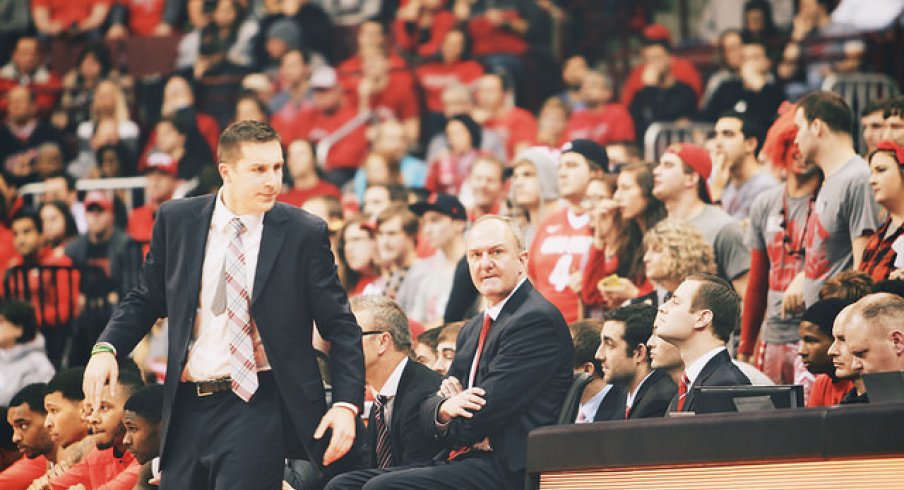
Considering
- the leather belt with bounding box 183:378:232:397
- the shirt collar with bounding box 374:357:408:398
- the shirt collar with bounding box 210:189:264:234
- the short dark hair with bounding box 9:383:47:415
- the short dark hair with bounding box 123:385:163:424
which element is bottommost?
the short dark hair with bounding box 9:383:47:415

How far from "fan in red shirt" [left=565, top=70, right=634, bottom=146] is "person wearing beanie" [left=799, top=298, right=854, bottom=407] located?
6054 mm

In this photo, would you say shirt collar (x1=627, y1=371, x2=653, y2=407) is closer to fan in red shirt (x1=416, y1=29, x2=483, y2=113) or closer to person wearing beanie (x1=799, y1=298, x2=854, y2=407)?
person wearing beanie (x1=799, y1=298, x2=854, y2=407)

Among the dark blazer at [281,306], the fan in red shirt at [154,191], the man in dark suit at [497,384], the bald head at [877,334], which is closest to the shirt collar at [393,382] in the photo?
the man in dark suit at [497,384]

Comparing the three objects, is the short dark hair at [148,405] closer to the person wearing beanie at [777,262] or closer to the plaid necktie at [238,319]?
the plaid necktie at [238,319]

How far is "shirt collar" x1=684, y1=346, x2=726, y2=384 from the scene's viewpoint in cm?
740

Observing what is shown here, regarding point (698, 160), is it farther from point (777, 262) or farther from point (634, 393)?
point (634, 393)

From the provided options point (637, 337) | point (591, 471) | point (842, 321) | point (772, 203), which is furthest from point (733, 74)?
point (591, 471)

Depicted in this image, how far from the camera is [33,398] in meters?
9.62

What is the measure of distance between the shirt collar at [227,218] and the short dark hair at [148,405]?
6.41ft

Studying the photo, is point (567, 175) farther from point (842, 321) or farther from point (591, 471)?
point (591, 471)

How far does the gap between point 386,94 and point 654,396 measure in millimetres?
8254

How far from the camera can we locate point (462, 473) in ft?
23.0

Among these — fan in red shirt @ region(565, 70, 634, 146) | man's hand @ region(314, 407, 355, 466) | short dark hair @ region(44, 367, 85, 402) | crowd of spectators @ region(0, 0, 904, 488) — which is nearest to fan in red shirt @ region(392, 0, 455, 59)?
crowd of spectators @ region(0, 0, 904, 488)

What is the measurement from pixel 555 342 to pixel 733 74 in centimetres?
702
